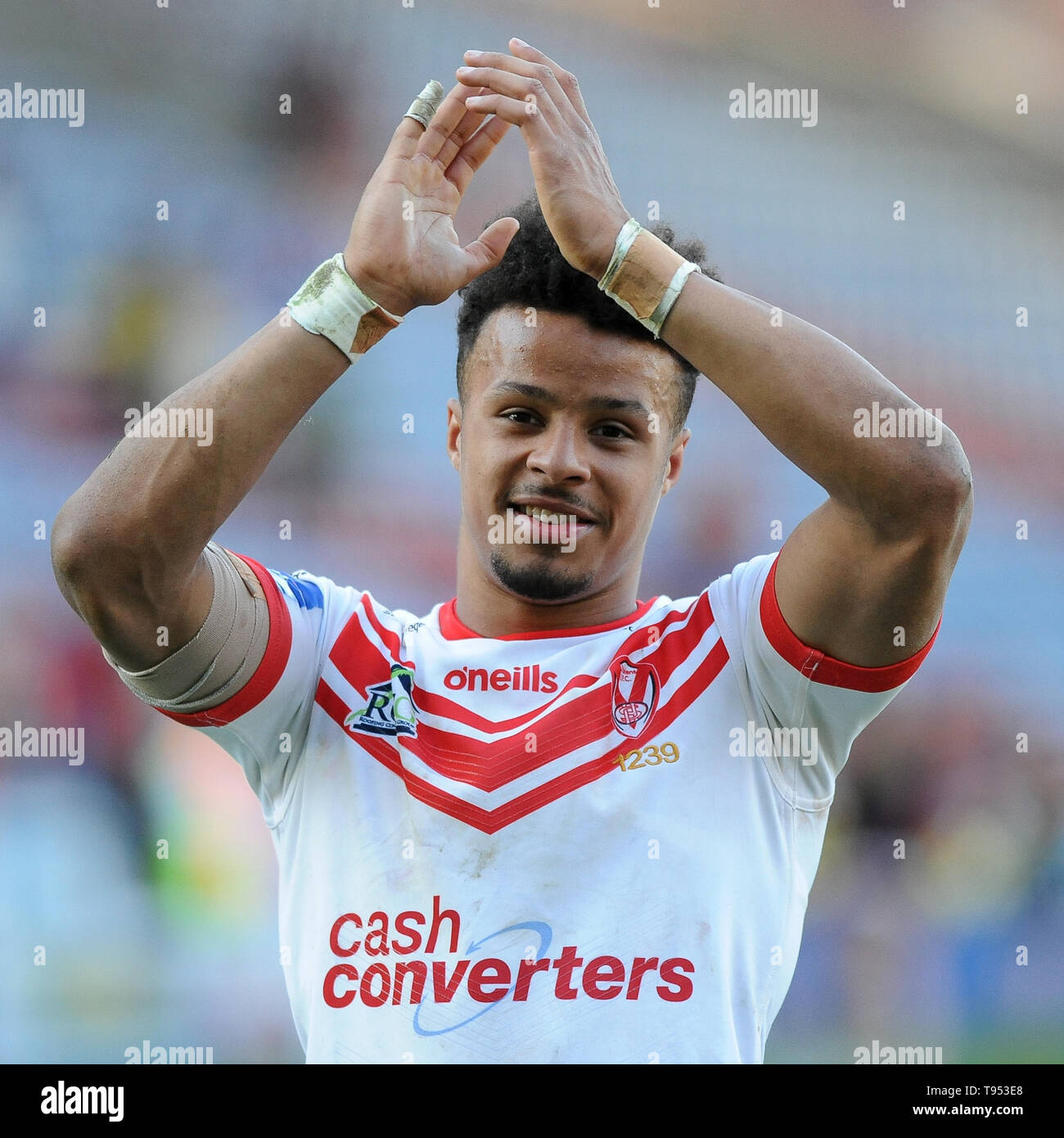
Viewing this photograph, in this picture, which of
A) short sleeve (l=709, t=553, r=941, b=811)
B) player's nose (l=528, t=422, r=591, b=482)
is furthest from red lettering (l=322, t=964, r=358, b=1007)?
player's nose (l=528, t=422, r=591, b=482)

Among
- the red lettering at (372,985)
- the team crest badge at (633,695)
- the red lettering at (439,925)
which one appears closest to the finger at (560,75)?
the team crest badge at (633,695)

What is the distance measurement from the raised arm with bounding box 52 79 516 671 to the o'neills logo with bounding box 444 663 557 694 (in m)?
0.52

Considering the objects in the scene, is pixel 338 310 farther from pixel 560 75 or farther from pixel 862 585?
pixel 862 585

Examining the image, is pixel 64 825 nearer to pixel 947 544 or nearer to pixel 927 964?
pixel 927 964

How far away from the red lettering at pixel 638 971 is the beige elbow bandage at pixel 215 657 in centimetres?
85

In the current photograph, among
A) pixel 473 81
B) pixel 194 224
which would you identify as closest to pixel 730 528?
pixel 194 224

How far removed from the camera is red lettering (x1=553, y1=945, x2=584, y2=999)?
6.82 feet

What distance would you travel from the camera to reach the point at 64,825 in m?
4.78

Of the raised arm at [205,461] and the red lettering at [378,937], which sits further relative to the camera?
the red lettering at [378,937]

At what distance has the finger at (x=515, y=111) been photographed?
6.82 feet

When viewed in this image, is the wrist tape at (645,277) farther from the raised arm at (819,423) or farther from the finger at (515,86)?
the finger at (515,86)

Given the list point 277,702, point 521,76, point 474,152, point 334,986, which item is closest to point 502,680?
point 277,702

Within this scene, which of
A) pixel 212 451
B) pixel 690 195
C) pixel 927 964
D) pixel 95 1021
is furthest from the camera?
pixel 690 195
